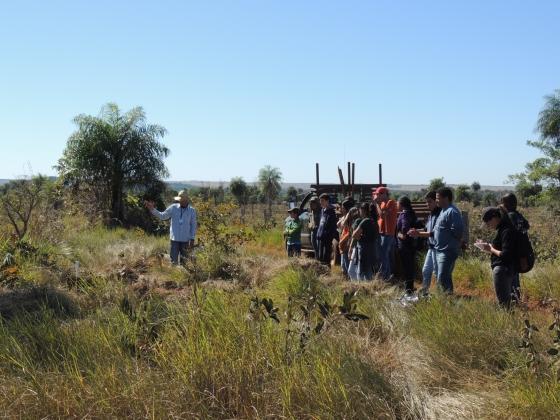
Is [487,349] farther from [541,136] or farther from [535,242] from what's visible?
[541,136]

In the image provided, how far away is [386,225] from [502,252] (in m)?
2.56

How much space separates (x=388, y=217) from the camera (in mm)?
8039

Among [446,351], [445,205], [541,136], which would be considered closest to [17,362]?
[446,351]

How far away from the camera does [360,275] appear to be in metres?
7.75

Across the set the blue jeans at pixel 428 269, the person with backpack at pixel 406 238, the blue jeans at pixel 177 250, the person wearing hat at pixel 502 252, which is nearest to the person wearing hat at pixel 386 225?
the person with backpack at pixel 406 238

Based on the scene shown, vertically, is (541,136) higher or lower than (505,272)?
higher

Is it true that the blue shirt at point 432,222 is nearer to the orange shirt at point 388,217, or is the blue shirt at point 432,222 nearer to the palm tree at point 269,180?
the orange shirt at point 388,217

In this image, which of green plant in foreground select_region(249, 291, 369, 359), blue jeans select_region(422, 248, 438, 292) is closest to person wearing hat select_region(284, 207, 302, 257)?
blue jeans select_region(422, 248, 438, 292)

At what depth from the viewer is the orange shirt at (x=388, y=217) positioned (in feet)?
26.3

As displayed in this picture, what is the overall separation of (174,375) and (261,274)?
422cm

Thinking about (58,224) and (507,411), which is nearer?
(507,411)

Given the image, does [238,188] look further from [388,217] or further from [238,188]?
[388,217]

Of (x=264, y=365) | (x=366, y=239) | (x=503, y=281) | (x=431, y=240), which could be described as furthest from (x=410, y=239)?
(x=264, y=365)

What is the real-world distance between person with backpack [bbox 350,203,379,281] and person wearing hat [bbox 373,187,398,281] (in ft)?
1.09
